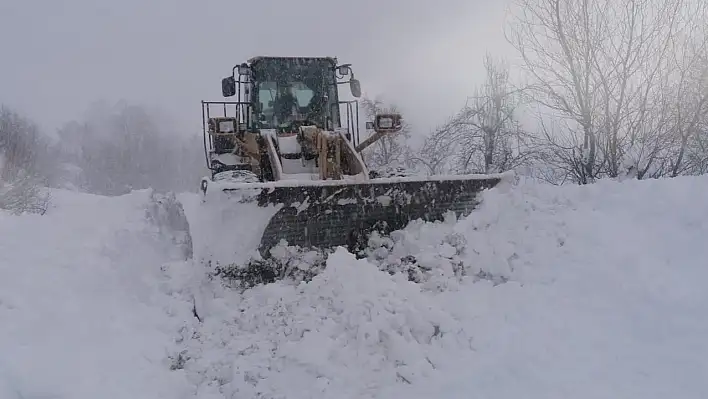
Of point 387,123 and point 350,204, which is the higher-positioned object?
point 387,123

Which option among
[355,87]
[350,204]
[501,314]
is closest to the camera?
[501,314]

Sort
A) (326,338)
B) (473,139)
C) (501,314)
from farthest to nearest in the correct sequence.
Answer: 1. (473,139)
2. (501,314)
3. (326,338)

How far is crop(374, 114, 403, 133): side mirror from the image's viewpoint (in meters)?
7.16

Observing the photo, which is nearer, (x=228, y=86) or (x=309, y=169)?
(x=309, y=169)

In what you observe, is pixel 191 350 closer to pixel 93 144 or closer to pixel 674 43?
pixel 674 43

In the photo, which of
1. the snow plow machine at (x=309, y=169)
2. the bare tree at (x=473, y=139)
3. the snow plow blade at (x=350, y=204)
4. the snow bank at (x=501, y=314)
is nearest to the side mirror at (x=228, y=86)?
the snow plow machine at (x=309, y=169)

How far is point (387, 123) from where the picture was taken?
7.18m

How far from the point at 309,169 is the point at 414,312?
3.27 m

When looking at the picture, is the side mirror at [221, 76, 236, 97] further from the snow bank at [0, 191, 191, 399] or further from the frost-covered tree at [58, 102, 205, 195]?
the frost-covered tree at [58, 102, 205, 195]

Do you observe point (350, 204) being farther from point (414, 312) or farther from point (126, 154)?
point (126, 154)

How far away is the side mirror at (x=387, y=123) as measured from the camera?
7.16m

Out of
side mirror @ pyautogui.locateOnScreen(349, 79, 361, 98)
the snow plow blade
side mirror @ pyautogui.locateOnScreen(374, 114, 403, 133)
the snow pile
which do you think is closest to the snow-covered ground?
the snow pile

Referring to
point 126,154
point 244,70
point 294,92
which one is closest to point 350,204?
point 294,92

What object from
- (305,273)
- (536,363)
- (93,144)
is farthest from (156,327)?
(93,144)
